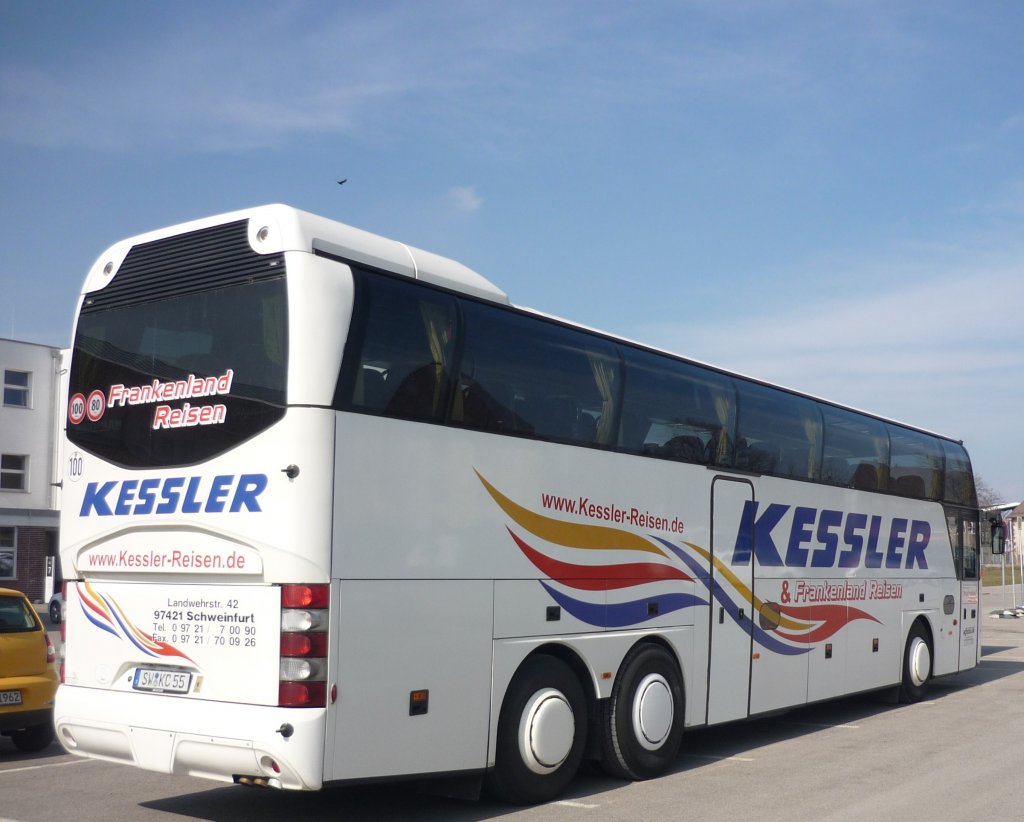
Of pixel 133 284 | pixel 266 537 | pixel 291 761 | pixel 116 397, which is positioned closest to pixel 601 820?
pixel 291 761

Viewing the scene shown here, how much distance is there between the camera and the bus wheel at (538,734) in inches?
321

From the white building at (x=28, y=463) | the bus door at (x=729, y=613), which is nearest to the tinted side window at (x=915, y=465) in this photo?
the bus door at (x=729, y=613)

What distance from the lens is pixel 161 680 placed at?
7.38 metres

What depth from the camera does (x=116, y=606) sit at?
774 centimetres

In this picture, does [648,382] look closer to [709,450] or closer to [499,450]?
[709,450]

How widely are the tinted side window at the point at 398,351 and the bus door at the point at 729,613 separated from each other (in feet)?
13.8

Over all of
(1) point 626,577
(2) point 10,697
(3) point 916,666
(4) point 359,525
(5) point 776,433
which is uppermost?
(5) point 776,433

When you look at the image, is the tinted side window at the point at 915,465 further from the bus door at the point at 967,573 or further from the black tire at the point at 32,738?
the black tire at the point at 32,738

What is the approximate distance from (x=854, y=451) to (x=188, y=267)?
30.1 feet

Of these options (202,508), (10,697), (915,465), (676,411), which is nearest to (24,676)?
(10,697)

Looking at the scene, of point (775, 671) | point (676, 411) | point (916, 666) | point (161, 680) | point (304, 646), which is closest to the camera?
point (304, 646)

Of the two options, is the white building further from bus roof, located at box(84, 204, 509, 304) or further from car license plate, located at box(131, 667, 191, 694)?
car license plate, located at box(131, 667, 191, 694)

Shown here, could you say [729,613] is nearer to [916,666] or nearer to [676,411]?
[676,411]

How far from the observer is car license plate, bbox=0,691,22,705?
1051 centimetres
